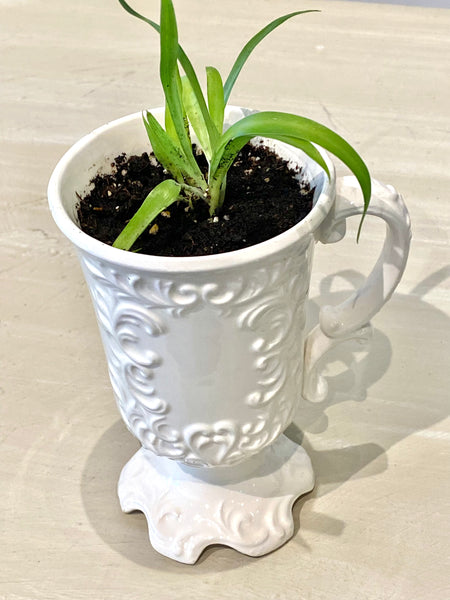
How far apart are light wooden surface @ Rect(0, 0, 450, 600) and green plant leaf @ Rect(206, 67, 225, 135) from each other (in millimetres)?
285

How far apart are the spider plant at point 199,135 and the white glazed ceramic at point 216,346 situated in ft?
0.11

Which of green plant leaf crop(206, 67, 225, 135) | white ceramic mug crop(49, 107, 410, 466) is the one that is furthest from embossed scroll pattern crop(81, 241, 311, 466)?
green plant leaf crop(206, 67, 225, 135)

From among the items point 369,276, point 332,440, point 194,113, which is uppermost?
point 194,113

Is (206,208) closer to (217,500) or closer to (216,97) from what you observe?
(216,97)

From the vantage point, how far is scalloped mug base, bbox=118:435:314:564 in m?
0.55

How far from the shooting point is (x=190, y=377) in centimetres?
45

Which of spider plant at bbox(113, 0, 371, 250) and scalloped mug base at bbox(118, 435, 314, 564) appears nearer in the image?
spider plant at bbox(113, 0, 371, 250)

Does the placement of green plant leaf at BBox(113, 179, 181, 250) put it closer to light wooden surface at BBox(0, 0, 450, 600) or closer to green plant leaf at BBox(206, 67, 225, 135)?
green plant leaf at BBox(206, 67, 225, 135)

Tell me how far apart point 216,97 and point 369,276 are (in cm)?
16

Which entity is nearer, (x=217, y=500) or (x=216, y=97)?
(x=216, y=97)

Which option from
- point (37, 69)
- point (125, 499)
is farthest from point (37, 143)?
point (125, 499)

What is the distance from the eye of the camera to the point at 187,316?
41cm

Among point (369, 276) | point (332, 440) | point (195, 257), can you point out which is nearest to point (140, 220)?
point (195, 257)

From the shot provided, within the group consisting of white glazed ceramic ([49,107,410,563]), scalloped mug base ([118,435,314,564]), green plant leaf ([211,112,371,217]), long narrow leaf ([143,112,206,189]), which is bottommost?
scalloped mug base ([118,435,314,564])
